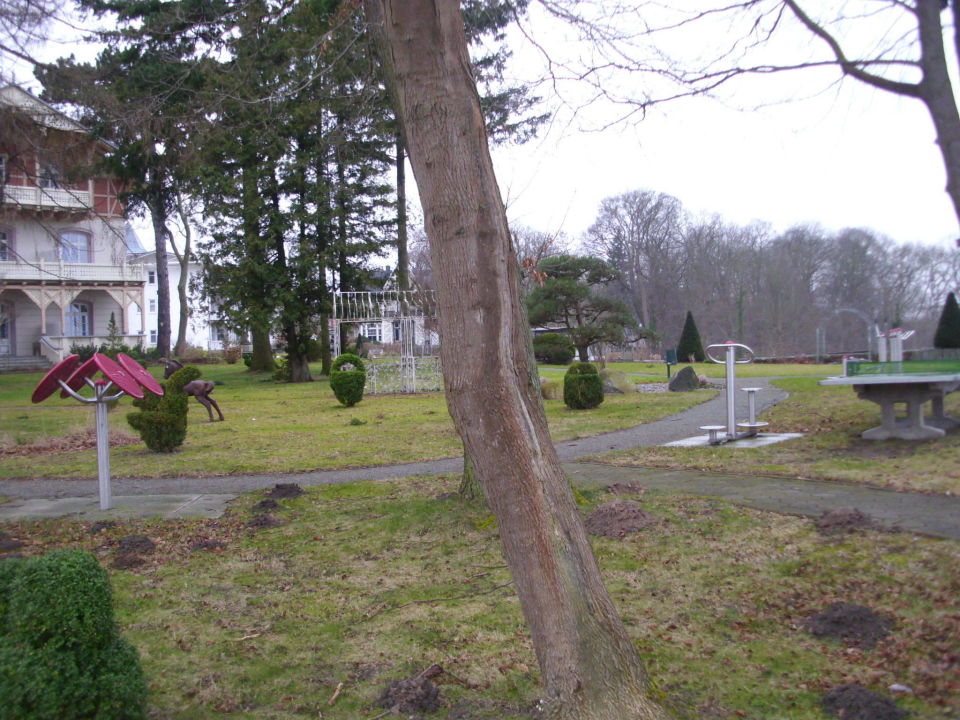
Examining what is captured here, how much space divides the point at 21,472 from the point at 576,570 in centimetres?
958

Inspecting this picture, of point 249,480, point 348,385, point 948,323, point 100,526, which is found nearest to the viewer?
point 100,526

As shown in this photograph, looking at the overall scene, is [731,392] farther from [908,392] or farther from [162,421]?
[162,421]

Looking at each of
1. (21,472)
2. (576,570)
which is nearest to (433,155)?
(576,570)

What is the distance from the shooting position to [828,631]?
4.07 metres

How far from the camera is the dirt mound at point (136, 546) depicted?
5.92m

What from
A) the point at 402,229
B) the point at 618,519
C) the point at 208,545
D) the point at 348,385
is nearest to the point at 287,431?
the point at 348,385

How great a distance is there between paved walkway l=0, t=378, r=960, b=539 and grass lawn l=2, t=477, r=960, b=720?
0.49 metres

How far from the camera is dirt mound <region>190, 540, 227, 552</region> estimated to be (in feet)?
19.9

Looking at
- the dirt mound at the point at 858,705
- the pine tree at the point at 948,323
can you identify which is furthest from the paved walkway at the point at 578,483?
the pine tree at the point at 948,323

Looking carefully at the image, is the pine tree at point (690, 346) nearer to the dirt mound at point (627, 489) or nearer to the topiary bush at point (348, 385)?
the topiary bush at point (348, 385)

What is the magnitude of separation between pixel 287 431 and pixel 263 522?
23.7 ft

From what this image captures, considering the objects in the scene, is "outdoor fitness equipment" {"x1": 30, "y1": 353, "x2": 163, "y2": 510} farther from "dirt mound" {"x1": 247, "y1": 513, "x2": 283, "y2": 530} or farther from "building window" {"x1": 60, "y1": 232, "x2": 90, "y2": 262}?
"building window" {"x1": 60, "y1": 232, "x2": 90, "y2": 262}

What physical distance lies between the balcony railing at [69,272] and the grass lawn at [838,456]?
2835cm

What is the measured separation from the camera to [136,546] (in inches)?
237
